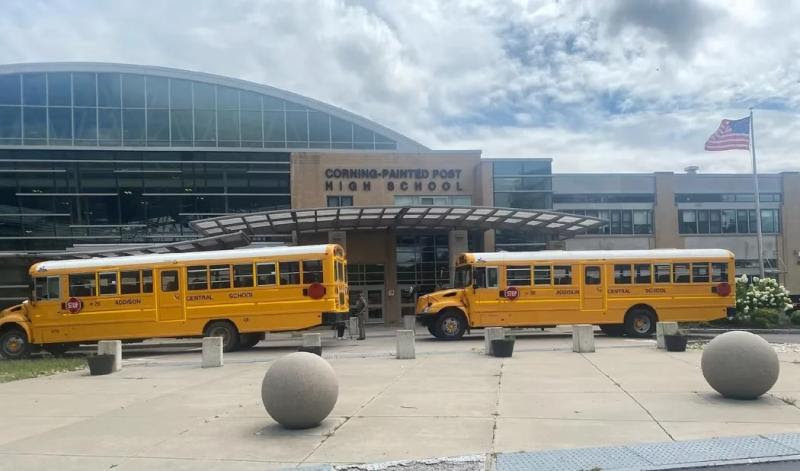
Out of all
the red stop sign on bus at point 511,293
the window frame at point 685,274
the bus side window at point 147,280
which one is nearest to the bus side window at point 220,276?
the bus side window at point 147,280

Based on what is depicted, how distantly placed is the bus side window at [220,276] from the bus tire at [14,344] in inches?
238

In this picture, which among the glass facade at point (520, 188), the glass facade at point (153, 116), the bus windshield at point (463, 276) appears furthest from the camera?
the glass facade at point (520, 188)

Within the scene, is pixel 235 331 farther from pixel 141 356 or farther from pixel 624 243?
pixel 624 243

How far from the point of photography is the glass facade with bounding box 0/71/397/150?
3622 cm

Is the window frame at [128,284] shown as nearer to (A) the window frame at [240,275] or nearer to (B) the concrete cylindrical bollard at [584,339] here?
(A) the window frame at [240,275]

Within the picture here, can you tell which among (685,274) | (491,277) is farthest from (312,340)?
(685,274)

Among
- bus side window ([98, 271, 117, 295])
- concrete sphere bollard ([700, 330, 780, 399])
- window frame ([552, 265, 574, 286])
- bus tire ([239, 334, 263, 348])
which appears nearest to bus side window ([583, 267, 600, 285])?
window frame ([552, 265, 574, 286])

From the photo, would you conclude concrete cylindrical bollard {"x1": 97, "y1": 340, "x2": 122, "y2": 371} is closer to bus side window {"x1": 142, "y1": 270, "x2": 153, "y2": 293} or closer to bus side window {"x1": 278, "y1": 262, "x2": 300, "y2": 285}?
bus side window {"x1": 142, "y1": 270, "x2": 153, "y2": 293}

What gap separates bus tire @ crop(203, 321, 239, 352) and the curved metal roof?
66.4ft

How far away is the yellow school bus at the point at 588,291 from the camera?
21406 millimetres

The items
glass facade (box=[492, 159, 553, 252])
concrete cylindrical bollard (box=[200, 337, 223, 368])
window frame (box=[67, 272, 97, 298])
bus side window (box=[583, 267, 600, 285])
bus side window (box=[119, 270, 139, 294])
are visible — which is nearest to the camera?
concrete cylindrical bollard (box=[200, 337, 223, 368])

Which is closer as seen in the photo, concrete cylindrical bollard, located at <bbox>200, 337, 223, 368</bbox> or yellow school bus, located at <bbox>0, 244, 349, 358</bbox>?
concrete cylindrical bollard, located at <bbox>200, 337, 223, 368</bbox>

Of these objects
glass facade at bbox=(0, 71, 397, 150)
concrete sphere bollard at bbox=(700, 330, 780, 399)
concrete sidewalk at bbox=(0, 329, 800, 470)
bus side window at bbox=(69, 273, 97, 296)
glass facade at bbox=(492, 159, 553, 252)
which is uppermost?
glass facade at bbox=(0, 71, 397, 150)

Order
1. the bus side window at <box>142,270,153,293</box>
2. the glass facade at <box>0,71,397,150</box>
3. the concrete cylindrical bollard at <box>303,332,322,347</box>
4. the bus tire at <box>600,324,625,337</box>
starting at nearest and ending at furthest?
the concrete cylindrical bollard at <box>303,332,322,347</box> → the bus side window at <box>142,270,153,293</box> → the bus tire at <box>600,324,625,337</box> → the glass facade at <box>0,71,397,150</box>
